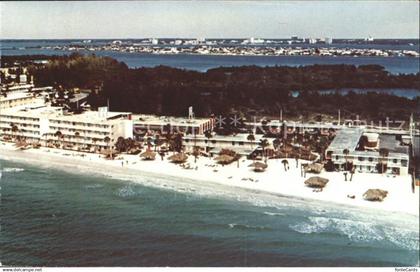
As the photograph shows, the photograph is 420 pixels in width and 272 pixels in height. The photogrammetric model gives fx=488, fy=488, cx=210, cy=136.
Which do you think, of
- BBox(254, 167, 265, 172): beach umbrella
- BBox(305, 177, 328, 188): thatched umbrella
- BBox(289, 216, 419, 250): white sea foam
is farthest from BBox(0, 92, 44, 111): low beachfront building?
BBox(289, 216, 419, 250): white sea foam

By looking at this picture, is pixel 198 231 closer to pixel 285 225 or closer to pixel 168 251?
pixel 168 251

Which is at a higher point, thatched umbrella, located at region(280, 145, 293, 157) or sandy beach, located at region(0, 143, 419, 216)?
thatched umbrella, located at region(280, 145, 293, 157)

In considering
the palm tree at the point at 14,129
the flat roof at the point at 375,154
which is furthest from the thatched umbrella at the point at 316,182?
the palm tree at the point at 14,129

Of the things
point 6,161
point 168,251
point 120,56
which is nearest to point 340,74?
point 120,56

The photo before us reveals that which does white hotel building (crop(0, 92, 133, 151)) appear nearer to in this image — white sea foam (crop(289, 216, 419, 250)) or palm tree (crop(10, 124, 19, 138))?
palm tree (crop(10, 124, 19, 138))

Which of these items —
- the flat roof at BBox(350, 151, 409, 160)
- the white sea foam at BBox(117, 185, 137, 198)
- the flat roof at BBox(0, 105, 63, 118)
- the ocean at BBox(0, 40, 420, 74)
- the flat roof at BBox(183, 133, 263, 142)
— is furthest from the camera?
the ocean at BBox(0, 40, 420, 74)

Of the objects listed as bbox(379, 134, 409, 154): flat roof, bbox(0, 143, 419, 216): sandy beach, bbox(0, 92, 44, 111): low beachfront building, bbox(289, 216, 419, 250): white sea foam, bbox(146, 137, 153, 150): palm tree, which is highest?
bbox(0, 92, 44, 111): low beachfront building

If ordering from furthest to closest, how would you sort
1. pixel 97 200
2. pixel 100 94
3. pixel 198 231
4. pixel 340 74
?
pixel 340 74 → pixel 100 94 → pixel 97 200 → pixel 198 231

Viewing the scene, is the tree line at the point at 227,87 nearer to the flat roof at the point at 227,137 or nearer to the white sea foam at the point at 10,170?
the flat roof at the point at 227,137
